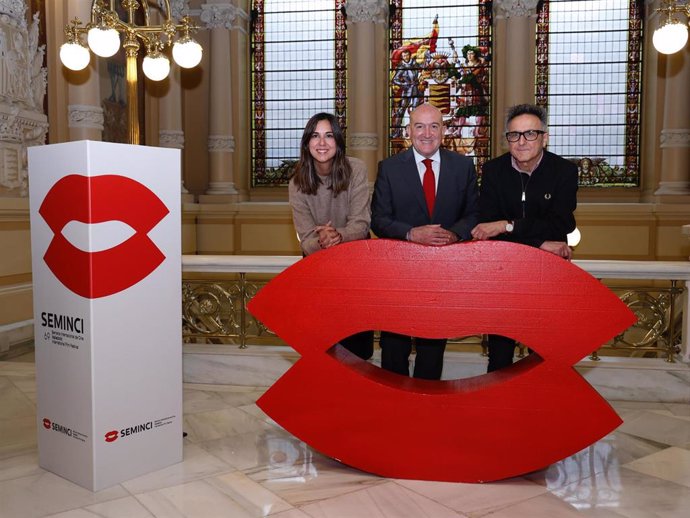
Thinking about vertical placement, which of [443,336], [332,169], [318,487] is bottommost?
[318,487]

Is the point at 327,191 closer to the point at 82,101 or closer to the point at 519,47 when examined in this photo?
the point at 82,101

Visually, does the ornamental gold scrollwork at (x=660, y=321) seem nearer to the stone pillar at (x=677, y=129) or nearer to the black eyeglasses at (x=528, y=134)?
the black eyeglasses at (x=528, y=134)

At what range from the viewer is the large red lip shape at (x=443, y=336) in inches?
120

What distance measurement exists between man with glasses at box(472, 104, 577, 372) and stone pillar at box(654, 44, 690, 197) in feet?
27.0

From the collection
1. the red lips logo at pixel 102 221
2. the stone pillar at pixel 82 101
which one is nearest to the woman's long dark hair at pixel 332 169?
the red lips logo at pixel 102 221

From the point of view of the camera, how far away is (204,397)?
465cm

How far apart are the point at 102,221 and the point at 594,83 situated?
10489mm

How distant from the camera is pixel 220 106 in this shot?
37.4ft

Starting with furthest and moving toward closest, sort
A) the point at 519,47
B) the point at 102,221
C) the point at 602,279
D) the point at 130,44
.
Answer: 1. the point at 519,47
2. the point at 130,44
3. the point at 602,279
4. the point at 102,221

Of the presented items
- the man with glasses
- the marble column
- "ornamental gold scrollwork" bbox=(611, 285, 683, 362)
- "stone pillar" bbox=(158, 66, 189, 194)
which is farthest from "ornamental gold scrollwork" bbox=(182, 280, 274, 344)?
"stone pillar" bbox=(158, 66, 189, 194)

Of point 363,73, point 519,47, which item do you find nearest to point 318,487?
point 363,73

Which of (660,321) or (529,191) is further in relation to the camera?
(660,321)

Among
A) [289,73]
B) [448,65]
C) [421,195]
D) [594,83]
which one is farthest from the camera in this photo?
[289,73]

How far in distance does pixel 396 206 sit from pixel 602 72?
9408 mm
